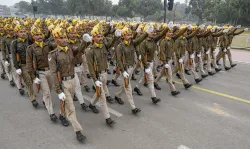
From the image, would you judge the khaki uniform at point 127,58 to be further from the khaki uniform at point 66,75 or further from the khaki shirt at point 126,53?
the khaki uniform at point 66,75

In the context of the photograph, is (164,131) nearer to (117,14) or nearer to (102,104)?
(102,104)

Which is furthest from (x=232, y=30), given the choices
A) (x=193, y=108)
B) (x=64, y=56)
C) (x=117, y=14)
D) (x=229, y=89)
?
(x=117, y=14)

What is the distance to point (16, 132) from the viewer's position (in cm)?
464

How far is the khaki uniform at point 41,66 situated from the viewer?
5.15 metres

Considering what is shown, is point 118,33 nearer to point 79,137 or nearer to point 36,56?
point 36,56

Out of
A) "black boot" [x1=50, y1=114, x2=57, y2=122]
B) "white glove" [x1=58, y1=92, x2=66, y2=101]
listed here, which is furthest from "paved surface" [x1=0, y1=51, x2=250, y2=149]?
"white glove" [x1=58, y1=92, x2=66, y2=101]

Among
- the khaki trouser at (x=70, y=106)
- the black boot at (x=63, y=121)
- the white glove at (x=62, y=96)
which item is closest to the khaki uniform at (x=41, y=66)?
the black boot at (x=63, y=121)

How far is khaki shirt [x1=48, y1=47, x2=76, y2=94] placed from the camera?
424 cm

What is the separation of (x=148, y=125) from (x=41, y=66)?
2885mm

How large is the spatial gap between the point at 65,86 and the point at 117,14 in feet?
191

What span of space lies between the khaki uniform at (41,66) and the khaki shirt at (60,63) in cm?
107

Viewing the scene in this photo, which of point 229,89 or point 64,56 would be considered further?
point 229,89

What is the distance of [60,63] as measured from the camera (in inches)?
169

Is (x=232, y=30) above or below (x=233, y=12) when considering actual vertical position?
below
